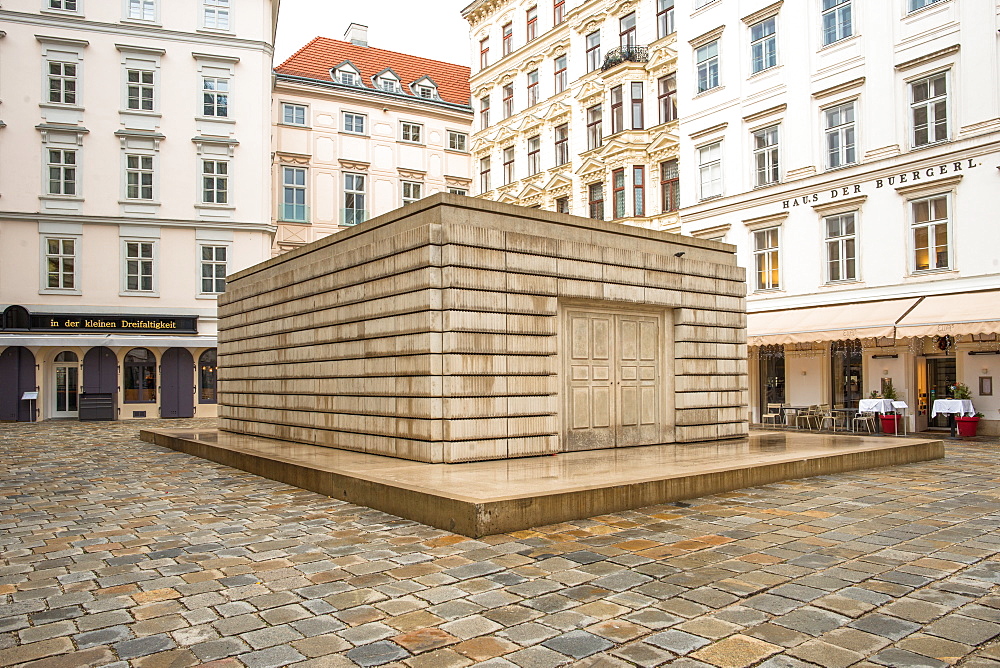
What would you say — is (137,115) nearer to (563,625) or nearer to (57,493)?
(57,493)

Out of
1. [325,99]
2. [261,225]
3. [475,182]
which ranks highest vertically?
[325,99]

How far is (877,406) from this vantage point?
2156 centimetres

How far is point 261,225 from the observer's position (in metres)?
33.6

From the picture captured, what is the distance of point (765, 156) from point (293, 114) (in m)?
23.7

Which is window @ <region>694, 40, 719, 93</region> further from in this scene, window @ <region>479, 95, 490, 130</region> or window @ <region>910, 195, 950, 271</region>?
window @ <region>479, 95, 490, 130</region>

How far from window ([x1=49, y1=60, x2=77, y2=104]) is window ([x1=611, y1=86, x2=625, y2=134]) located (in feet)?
72.6

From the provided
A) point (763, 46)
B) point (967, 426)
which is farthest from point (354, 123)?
point (967, 426)

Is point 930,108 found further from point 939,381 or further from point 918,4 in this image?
point 939,381

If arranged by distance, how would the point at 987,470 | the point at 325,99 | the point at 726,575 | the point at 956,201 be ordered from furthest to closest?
the point at 325,99, the point at 956,201, the point at 987,470, the point at 726,575

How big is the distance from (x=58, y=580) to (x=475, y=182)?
129 ft

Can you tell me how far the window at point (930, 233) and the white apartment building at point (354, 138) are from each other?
82.2 ft

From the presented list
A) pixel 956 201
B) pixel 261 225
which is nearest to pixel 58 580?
pixel 956 201

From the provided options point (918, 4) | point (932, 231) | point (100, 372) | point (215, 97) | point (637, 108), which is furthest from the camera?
point (215, 97)

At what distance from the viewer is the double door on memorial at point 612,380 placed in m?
12.7
